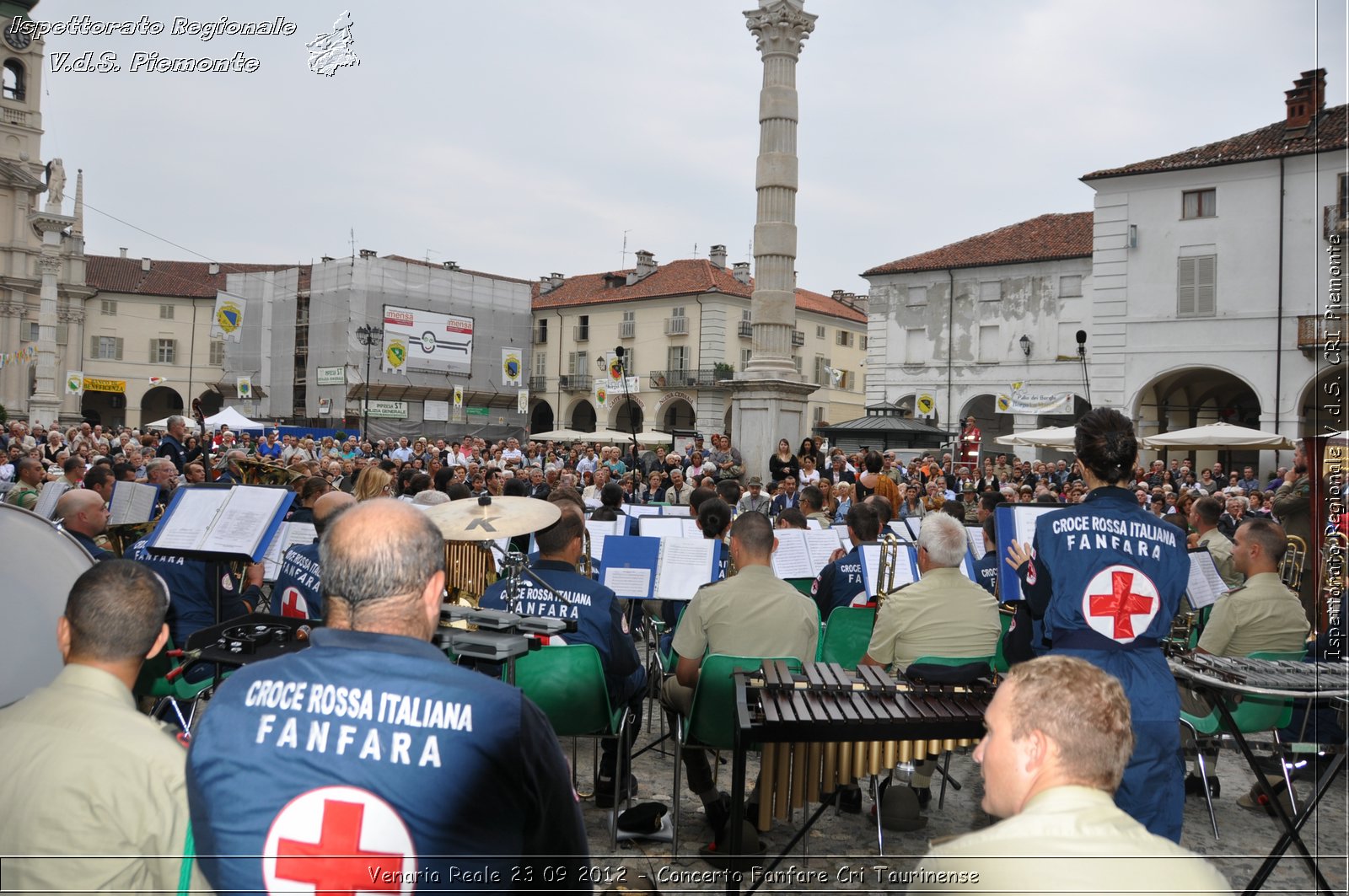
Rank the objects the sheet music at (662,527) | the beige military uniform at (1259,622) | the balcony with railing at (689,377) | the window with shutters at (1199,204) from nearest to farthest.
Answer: the beige military uniform at (1259,622), the sheet music at (662,527), the window with shutters at (1199,204), the balcony with railing at (689,377)

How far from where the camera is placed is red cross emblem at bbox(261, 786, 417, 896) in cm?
189

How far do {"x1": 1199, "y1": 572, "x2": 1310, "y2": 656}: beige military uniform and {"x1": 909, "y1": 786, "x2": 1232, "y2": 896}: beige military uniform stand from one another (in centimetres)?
456

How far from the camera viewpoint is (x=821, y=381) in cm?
5778

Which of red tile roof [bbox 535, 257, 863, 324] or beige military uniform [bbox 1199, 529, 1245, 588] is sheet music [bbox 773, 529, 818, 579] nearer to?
beige military uniform [bbox 1199, 529, 1245, 588]

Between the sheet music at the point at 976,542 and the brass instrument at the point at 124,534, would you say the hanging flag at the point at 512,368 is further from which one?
the sheet music at the point at 976,542

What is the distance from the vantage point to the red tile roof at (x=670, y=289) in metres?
53.8

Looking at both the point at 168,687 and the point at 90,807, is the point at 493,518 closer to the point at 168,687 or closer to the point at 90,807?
the point at 168,687

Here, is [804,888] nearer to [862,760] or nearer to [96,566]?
[862,760]

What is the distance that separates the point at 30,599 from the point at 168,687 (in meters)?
2.09

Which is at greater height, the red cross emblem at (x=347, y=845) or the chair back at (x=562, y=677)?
the red cross emblem at (x=347, y=845)

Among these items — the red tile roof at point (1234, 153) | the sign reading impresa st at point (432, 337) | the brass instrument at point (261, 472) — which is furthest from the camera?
the sign reading impresa st at point (432, 337)

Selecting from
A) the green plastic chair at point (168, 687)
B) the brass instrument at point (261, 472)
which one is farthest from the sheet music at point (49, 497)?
the green plastic chair at point (168, 687)

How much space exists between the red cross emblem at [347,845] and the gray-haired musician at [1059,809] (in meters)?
1.08

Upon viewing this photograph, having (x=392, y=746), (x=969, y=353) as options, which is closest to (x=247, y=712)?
(x=392, y=746)
